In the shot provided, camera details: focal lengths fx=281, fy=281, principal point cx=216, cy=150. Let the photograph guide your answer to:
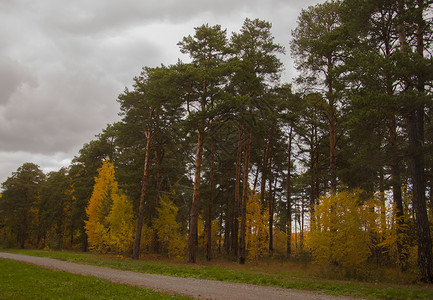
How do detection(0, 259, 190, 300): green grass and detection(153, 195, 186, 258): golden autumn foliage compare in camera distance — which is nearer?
detection(0, 259, 190, 300): green grass

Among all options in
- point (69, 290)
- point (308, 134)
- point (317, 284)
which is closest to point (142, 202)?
point (69, 290)

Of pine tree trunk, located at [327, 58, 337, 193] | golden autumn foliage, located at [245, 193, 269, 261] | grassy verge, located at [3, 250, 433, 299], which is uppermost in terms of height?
pine tree trunk, located at [327, 58, 337, 193]

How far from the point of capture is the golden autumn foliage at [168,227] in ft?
74.2

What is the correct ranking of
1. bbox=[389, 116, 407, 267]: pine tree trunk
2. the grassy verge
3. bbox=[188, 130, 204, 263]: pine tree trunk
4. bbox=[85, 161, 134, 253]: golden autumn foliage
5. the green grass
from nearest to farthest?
the green grass < the grassy verge < bbox=[389, 116, 407, 267]: pine tree trunk < bbox=[188, 130, 204, 263]: pine tree trunk < bbox=[85, 161, 134, 253]: golden autumn foliage

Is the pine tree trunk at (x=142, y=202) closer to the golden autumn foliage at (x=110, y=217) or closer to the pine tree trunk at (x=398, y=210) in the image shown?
the golden autumn foliage at (x=110, y=217)

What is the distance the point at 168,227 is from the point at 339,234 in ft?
47.5

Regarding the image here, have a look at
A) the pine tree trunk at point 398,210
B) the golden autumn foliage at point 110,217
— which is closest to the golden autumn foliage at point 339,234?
the pine tree trunk at point 398,210

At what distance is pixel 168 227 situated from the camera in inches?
938

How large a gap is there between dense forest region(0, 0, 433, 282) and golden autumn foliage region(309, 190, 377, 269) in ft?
0.19

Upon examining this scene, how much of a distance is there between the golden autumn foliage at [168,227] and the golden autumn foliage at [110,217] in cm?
240

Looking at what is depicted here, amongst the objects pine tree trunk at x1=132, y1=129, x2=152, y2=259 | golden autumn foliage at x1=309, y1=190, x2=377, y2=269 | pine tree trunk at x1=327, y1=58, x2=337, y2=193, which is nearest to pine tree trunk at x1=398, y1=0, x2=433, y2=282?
golden autumn foliage at x1=309, y1=190, x2=377, y2=269

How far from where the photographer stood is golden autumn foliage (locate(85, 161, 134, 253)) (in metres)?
22.4

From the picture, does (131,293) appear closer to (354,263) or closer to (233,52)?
(354,263)

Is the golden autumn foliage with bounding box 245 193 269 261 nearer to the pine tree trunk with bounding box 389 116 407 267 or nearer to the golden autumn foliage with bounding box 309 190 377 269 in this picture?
the golden autumn foliage with bounding box 309 190 377 269
